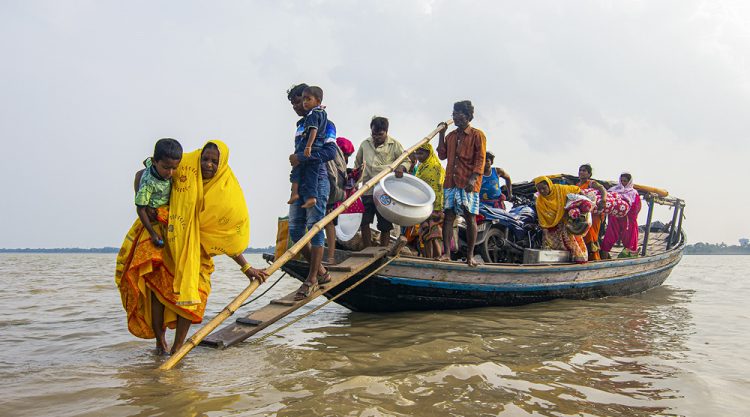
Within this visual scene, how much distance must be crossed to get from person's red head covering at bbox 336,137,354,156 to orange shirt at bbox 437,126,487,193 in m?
1.15

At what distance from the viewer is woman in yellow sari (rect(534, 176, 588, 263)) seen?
21.9 ft

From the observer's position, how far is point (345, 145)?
17.3ft

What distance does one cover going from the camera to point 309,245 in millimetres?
4434

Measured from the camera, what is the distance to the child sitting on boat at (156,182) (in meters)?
3.03

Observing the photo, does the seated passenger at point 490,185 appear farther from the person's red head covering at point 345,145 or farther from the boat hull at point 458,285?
the person's red head covering at point 345,145

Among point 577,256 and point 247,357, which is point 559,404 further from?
point 577,256

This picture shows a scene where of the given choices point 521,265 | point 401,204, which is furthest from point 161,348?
point 521,265

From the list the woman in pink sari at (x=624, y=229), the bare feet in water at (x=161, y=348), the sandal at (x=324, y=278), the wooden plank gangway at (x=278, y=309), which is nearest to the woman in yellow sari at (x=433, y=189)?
the wooden plank gangway at (x=278, y=309)

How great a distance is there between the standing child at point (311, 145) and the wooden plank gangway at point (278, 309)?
779 millimetres

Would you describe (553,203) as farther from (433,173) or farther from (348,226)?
(348,226)

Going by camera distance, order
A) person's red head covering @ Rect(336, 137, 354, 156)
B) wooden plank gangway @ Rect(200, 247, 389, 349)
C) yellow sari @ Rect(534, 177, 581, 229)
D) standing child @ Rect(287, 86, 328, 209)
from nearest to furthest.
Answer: wooden plank gangway @ Rect(200, 247, 389, 349) → standing child @ Rect(287, 86, 328, 209) → person's red head covering @ Rect(336, 137, 354, 156) → yellow sari @ Rect(534, 177, 581, 229)

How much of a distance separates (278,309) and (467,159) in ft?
8.61

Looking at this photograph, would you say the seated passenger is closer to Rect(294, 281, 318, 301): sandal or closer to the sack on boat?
the sack on boat

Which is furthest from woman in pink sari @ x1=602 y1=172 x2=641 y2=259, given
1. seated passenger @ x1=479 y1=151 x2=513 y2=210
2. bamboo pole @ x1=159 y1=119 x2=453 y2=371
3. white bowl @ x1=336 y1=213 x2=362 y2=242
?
white bowl @ x1=336 y1=213 x2=362 y2=242
